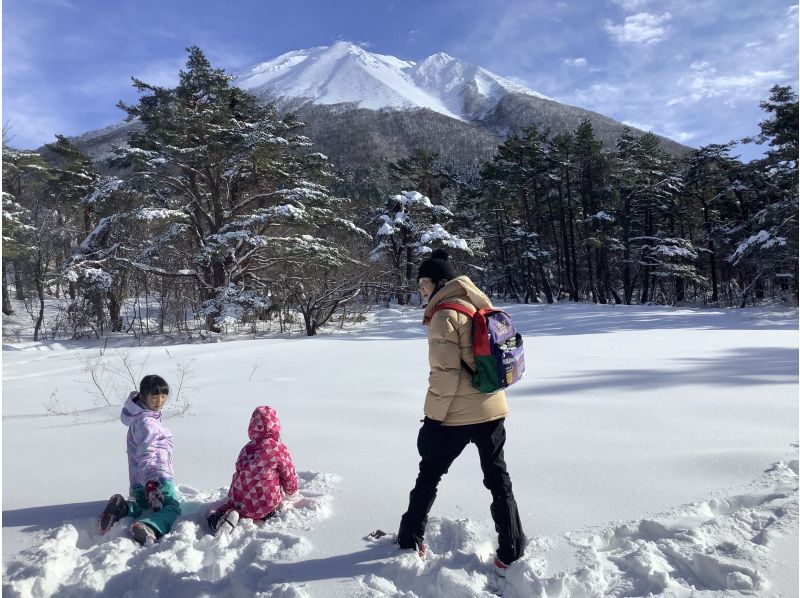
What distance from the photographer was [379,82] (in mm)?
142625

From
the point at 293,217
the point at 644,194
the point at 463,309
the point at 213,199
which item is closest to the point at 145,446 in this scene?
the point at 463,309

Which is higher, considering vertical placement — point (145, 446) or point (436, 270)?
point (436, 270)

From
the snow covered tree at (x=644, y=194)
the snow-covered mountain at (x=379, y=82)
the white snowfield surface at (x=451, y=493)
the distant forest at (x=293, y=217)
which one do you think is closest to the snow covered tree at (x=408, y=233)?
the distant forest at (x=293, y=217)

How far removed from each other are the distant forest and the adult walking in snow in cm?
1168

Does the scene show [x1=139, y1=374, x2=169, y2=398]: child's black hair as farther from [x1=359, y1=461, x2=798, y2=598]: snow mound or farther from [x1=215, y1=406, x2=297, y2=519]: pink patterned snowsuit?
[x1=359, y1=461, x2=798, y2=598]: snow mound

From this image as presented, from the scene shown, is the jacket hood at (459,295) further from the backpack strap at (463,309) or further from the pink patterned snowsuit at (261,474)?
the pink patterned snowsuit at (261,474)

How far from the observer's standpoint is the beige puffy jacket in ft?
7.09

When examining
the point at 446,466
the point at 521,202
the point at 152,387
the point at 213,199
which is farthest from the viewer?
the point at 521,202

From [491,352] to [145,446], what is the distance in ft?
7.23

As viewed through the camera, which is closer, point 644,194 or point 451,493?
point 451,493

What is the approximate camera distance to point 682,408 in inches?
161

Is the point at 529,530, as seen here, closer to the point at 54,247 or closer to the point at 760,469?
the point at 760,469

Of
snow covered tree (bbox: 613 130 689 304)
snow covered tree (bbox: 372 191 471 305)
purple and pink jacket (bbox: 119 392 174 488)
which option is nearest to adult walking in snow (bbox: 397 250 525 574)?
purple and pink jacket (bbox: 119 392 174 488)

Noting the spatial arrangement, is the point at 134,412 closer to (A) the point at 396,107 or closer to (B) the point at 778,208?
(B) the point at 778,208
